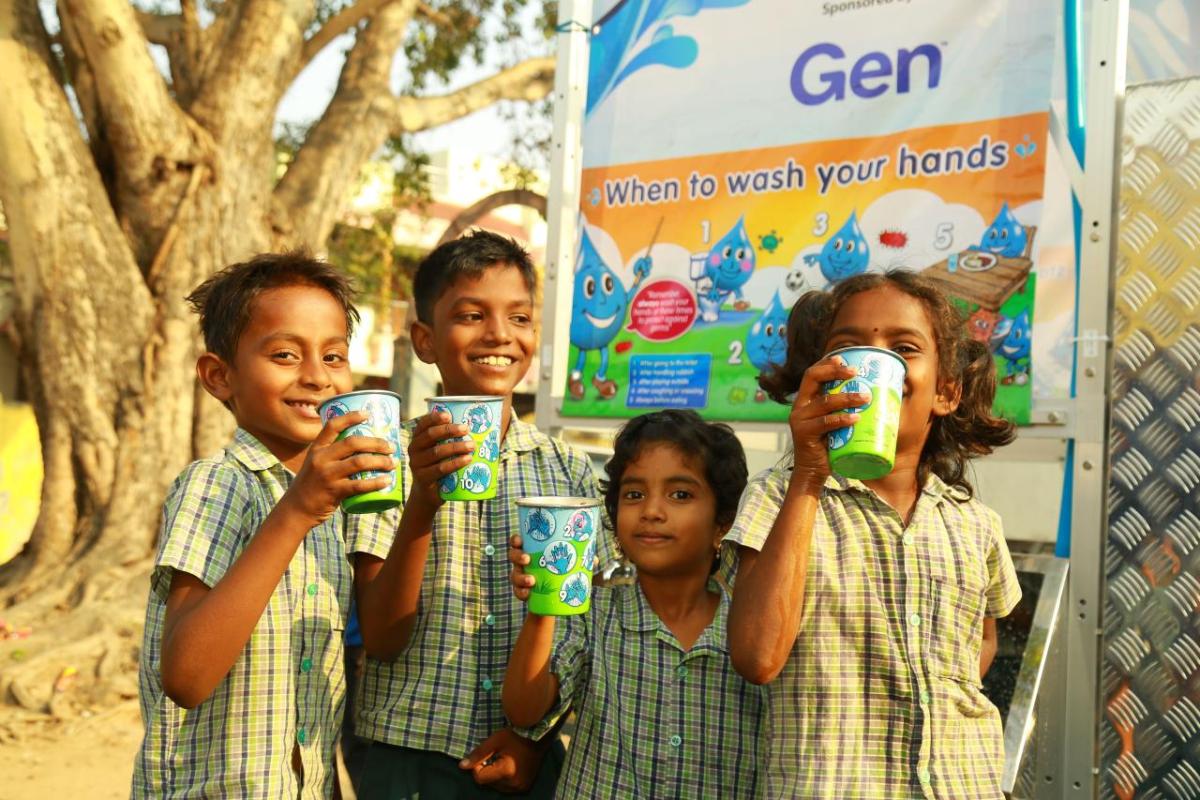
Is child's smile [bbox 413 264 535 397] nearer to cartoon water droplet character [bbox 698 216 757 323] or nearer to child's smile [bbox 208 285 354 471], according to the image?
child's smile [bbox 208 285 354 471]

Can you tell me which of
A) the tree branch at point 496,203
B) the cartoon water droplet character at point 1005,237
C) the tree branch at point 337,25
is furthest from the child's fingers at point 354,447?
A: the tree branch at point 337,25

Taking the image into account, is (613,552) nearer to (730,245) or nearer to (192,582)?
(192,582)

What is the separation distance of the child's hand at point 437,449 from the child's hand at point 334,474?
0.63 feet

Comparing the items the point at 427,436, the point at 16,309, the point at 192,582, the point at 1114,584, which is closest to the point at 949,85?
the point at 1114,584

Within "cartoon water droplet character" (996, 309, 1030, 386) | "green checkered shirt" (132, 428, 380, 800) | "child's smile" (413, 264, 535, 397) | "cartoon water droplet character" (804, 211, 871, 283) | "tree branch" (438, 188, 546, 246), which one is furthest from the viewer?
"tree branch" (438, 188, 546, 246)

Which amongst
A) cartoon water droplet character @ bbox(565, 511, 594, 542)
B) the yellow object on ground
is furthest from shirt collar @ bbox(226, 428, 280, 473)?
the yellow object on ground

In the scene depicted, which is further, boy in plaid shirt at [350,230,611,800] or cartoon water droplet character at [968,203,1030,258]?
cartoon water droplet character at [968,203,1030,258]

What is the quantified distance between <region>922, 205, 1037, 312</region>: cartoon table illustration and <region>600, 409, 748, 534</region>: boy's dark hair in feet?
3.33

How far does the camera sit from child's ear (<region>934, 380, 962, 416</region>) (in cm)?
237

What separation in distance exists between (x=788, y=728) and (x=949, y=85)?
2.15 m

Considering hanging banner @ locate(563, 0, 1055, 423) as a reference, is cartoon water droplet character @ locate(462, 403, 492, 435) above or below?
below

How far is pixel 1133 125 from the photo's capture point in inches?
121

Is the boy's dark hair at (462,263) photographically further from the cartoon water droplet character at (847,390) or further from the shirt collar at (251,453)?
the cartoon water droplet character at (847,390)

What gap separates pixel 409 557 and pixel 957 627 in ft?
3.72
